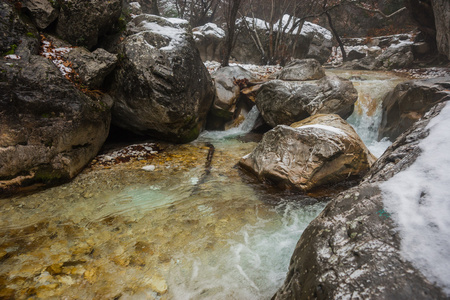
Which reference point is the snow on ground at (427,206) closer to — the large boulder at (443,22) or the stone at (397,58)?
the large boulder at (443,22)

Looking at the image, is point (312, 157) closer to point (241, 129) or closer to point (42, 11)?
point (241, 129)

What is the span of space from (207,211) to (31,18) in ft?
16.5

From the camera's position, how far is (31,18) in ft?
13.8

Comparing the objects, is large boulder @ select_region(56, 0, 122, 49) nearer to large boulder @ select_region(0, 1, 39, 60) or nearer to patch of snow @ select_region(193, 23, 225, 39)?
large boulder @ select_region(0, 1, 39, 60)

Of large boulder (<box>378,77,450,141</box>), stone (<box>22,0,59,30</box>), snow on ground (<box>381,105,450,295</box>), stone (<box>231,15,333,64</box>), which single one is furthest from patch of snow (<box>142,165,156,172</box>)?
stone (<box>231,15,333,64</box>)

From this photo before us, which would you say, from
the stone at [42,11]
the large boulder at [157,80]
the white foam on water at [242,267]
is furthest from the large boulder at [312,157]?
the stone at [42,11]

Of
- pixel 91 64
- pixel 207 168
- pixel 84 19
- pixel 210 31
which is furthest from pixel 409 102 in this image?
pixel 210 31

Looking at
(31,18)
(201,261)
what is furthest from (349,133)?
(31,18)

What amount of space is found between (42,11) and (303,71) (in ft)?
24.7

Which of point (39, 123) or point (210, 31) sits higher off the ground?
point (210, 31)

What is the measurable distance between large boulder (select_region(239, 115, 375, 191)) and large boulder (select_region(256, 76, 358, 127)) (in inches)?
88.3

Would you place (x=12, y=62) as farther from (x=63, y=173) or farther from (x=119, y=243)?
(x=119, y=243)

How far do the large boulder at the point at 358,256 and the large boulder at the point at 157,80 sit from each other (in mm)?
4605

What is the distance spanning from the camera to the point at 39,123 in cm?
373
